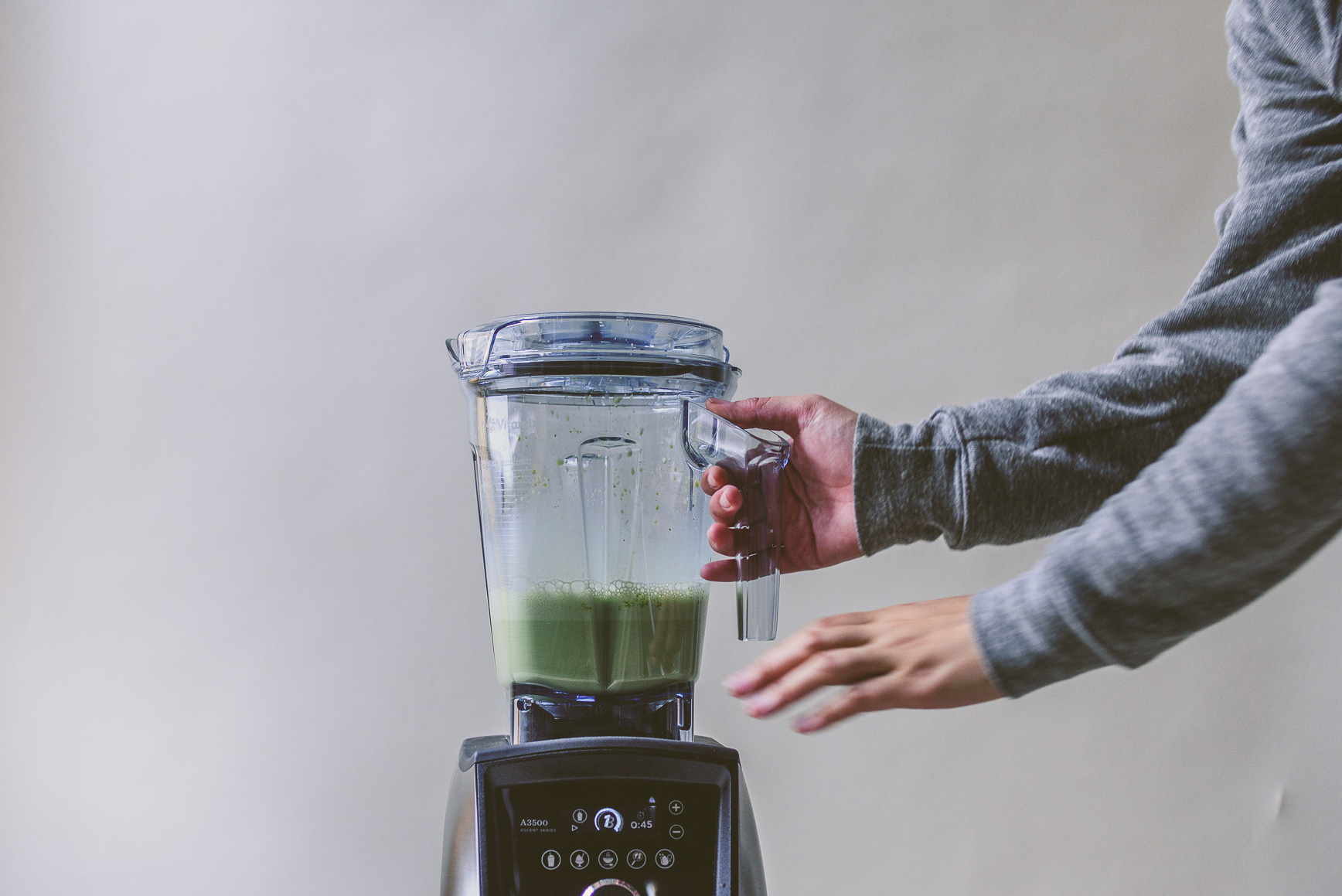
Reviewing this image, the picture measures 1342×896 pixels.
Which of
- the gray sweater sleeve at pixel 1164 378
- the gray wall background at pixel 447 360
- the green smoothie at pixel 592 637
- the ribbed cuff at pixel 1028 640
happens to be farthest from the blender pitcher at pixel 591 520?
the gray wall background at pixel 447 360

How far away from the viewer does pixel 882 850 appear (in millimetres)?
1466

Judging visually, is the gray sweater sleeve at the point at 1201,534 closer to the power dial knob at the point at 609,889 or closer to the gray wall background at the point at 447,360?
the power dial knob at the point at 609,889

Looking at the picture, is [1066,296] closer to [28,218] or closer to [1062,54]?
[1062,54]

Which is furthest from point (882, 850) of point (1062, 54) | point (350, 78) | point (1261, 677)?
point (350, 78)

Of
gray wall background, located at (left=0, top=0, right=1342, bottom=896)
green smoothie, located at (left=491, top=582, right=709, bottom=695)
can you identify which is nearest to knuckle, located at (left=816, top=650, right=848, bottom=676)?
green smoothie, located at (left=491, top=582, right=709, bottom=695)

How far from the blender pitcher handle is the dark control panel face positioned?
0.52 feet

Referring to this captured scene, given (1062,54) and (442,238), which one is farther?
(1062,54)

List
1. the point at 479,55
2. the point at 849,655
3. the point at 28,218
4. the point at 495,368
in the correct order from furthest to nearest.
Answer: the point at 479,55 → the point at 28,218 → the point at 495,368 → the point at 849,655

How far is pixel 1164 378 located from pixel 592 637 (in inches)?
22.7

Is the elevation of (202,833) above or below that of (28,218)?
below

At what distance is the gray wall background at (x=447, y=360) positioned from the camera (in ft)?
4.35

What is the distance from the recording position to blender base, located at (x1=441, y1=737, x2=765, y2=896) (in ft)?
2.72

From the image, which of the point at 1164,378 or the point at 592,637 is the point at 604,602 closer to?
the point at 592,637

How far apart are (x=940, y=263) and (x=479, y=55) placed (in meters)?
0.72
